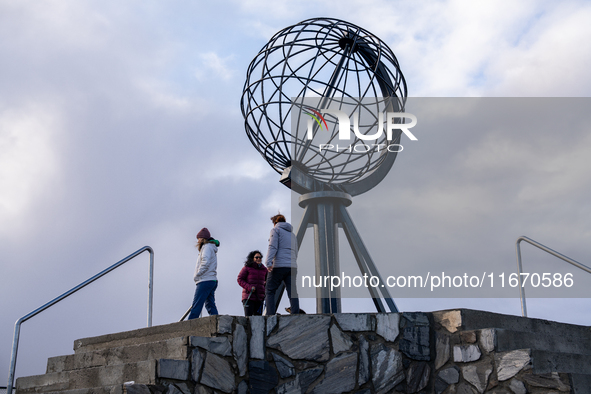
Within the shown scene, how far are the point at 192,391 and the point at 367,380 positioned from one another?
1.47 m

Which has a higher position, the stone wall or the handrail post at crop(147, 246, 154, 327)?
the handrail post at crop(147, 246, 154, 327)

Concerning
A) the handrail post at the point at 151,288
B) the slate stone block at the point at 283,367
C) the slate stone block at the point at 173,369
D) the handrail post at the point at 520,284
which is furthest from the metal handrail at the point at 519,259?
the handrail post at the point at 151,288

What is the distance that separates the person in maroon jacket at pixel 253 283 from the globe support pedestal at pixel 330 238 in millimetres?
1799

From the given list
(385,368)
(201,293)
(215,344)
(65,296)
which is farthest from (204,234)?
(385,368)

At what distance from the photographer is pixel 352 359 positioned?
505cm

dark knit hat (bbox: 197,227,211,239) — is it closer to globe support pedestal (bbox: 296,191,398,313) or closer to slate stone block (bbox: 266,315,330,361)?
slate stone block (bbox: 266,315,330,361)

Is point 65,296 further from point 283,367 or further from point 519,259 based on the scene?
point 519,259

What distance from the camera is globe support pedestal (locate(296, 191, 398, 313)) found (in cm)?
816

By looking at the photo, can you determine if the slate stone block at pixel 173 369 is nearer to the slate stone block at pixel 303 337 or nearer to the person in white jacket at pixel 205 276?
the slate stone block at pixel 303 337

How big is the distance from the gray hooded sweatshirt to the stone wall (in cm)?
87

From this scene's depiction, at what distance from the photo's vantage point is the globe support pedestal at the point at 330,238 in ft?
26.8

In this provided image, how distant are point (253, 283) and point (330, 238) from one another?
7.45 feet

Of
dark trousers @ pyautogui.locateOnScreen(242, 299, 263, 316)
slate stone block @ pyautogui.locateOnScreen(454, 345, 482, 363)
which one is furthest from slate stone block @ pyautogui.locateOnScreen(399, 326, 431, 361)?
dark trousers @ pyautogui.locateOnScreen(242, 299, 263, 316)

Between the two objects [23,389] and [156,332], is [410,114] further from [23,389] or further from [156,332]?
[23,389]
